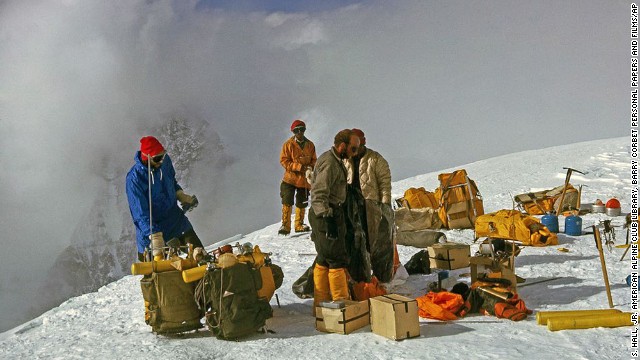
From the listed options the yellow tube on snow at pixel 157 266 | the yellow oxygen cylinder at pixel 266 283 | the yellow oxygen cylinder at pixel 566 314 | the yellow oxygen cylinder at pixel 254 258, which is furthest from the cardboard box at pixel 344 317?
the yellow oxygen cylinder at pixel 566 314

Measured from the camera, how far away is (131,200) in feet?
21.5

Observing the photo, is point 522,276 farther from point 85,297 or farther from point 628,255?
point 85,297

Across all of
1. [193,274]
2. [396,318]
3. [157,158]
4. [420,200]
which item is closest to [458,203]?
[420,200]

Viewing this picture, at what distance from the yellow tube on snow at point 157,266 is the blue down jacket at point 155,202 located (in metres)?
0.82

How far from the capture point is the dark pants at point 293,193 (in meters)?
11.4

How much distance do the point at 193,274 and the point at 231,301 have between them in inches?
18.6

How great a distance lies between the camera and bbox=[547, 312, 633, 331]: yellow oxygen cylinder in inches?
205

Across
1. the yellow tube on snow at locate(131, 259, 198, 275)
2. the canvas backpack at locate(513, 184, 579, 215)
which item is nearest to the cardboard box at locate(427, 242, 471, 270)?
the yellow tube on snow at locate(131, 259, 198, 275)

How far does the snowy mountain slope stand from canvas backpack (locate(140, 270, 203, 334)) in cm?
16

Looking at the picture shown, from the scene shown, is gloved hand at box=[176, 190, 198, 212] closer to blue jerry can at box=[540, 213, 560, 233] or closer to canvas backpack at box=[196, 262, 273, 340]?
canvas backpack at box=[196, 262, 273, 340]

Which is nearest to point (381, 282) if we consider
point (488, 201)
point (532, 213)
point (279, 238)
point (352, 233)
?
point (352, 233)

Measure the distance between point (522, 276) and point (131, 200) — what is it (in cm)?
499

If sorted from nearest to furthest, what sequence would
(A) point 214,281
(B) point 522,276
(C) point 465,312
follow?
(A) point 214,281 < (C) point 465,312 < (B) point 522,276

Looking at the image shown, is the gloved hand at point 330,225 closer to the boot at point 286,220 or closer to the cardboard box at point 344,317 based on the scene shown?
the cardboard box at point 344,317
